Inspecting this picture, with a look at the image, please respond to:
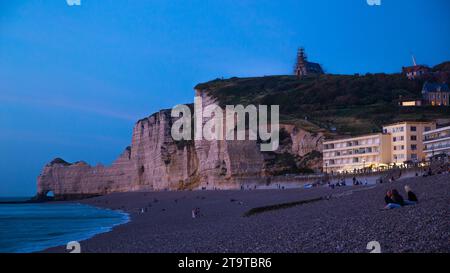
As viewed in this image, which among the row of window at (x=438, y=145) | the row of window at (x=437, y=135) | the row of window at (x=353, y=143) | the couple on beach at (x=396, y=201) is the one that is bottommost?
the couple on beach at (x=396, y=201)

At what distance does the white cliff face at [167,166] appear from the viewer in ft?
188

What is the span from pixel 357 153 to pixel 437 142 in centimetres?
897

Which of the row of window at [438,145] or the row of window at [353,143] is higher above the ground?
the row of window at [353,143]

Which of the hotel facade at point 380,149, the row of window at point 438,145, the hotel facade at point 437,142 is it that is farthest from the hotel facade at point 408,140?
the row of window at point 438,145

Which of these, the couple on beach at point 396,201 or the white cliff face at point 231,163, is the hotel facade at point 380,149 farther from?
the couple on beach at point 396,201

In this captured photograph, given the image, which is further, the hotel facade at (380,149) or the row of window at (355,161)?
the row of window at (355,161)

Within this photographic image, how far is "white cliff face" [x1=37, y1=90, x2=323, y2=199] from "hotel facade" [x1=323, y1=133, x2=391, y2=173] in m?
2.49

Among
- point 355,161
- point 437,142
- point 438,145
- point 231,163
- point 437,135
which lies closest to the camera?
point 438,145

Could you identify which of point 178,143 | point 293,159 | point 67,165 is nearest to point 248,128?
point 293,159

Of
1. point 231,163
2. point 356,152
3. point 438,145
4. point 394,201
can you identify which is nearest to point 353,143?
point 356,152

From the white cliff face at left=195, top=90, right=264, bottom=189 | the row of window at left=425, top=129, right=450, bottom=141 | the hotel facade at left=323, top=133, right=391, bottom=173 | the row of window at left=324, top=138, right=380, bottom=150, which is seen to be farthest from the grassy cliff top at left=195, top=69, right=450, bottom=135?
the row of window at left=425, top=129, right=450, bottom=141

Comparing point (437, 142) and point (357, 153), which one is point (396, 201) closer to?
point (437, 142)

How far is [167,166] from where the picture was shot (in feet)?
252

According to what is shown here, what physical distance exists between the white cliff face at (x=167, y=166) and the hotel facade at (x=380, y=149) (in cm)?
294
